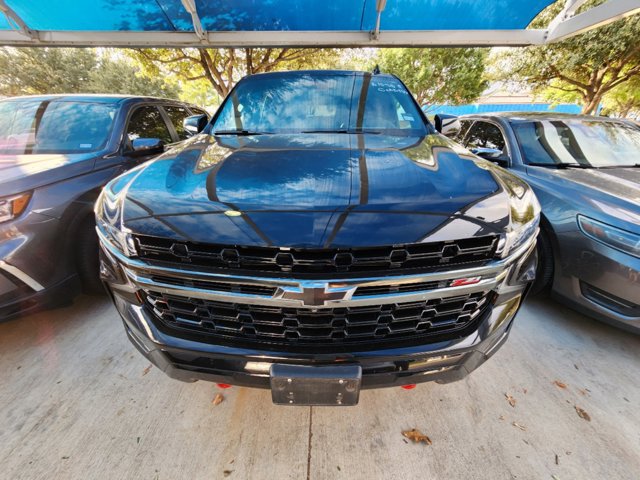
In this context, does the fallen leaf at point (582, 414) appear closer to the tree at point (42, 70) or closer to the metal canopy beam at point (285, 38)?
the metal canopy beam at point (285, 38)

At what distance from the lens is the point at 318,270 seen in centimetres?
115

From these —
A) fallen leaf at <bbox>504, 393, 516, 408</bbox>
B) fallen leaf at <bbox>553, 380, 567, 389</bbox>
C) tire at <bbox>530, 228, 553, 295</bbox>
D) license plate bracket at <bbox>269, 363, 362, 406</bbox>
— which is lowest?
fallen leaf at <bbox>553, 380, 567, 389</bbox>

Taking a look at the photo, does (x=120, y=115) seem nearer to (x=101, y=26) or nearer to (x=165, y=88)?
(x=101, y=26)

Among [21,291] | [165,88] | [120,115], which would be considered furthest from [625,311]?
[165,88]

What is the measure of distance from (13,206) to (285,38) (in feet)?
18.9

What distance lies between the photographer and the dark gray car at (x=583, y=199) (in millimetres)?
2039

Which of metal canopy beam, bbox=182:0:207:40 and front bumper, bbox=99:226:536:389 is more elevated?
metal canopy beam, bbox=182:0:207:40

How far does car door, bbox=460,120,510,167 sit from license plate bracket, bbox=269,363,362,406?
8.79 feet

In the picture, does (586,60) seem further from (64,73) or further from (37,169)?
(64,73)

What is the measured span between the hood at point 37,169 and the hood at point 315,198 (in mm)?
1021

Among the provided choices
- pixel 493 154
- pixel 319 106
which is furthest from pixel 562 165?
pixel 319 106

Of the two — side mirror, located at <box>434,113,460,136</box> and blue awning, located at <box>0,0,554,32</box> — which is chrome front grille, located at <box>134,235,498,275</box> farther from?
blue awning, located at <box>0,0,554,32</box>

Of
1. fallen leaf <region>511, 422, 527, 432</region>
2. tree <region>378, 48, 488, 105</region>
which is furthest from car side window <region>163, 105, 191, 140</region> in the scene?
tree <region>378, 48, 488, 105</region>

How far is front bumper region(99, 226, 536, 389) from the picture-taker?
4.07 feet
